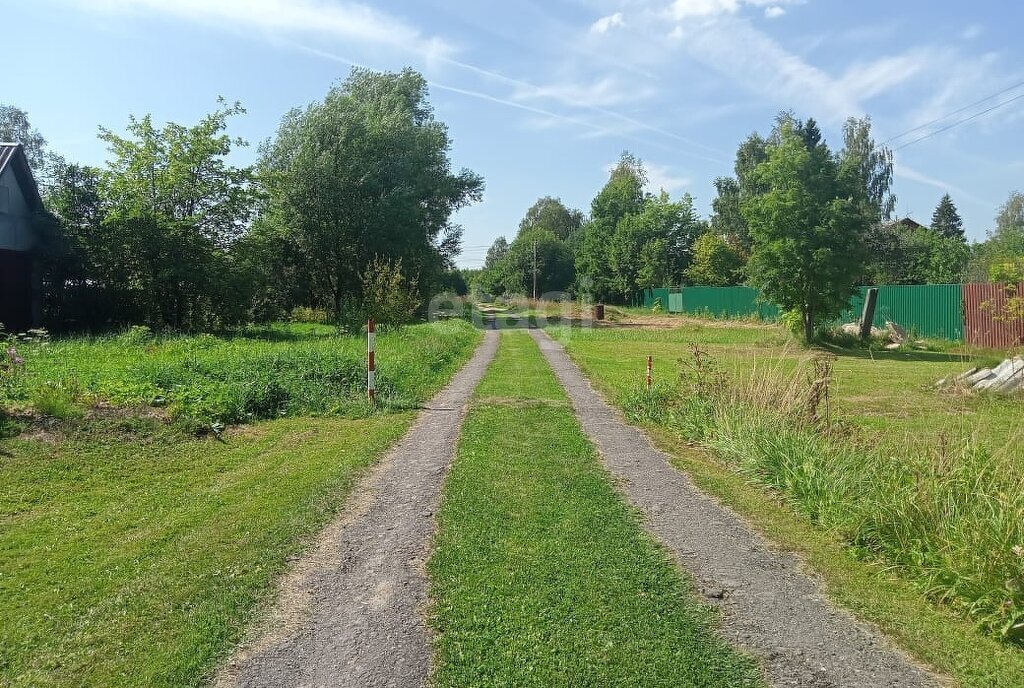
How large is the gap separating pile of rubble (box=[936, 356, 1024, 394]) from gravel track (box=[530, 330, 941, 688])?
886cm

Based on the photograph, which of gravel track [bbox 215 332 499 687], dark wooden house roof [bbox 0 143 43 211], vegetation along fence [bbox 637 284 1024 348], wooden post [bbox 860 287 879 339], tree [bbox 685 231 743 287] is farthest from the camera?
tree [bbox 685 231 743 287]

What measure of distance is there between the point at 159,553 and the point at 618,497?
3.79 m

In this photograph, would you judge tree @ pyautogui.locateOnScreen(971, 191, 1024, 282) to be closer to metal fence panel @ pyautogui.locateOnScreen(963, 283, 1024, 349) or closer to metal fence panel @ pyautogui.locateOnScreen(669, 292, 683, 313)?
metal fence panel @ pyautogui.locateOnScreen(963, 283, 1024, 349)

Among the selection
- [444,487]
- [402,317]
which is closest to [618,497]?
[444,487]

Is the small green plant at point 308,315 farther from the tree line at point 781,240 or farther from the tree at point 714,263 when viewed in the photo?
the tree at point 714,263

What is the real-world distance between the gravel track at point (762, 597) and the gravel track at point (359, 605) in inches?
70.5

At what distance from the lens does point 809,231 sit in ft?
79.2

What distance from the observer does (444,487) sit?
6.66m

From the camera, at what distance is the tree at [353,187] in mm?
35438

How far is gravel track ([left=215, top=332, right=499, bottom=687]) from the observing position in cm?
338

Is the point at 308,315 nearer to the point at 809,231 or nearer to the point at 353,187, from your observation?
the point at 353,187

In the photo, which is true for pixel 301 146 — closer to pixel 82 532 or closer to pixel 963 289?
pixel 963 289

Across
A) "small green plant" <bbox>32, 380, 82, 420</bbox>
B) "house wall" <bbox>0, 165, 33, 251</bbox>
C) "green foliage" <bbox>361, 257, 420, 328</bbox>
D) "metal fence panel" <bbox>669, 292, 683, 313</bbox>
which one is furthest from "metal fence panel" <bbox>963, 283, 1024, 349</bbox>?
"house wall" <bbox>0, 165, 33, 251</bbox>

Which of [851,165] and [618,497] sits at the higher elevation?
[851,165]
